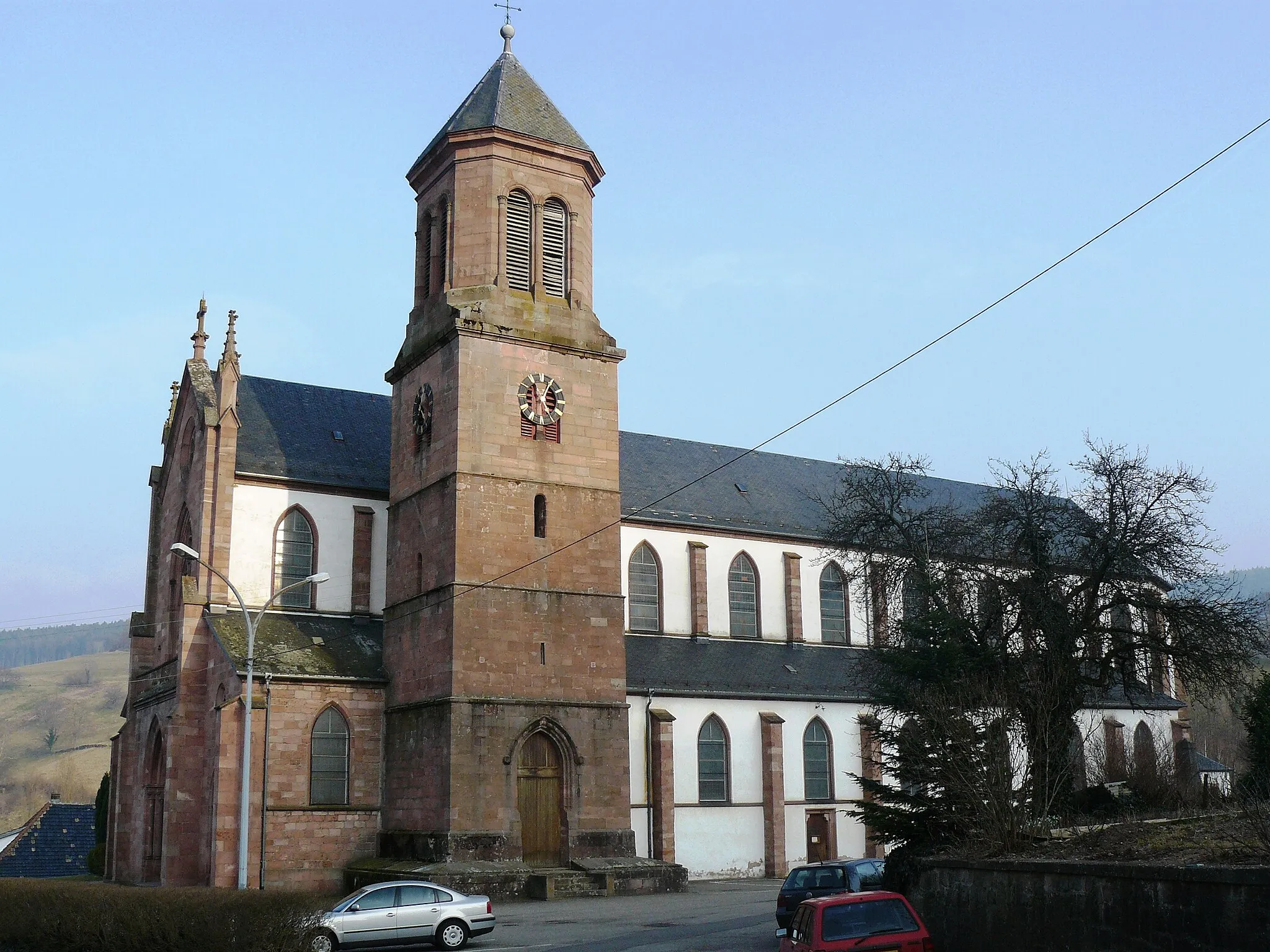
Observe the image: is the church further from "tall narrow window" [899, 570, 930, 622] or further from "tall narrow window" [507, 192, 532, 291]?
"tall narrow window" [899, 570, 930, 622]

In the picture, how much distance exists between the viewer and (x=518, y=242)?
3534 cm

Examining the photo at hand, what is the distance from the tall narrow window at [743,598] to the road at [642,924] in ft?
40.1

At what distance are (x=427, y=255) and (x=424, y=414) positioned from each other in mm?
4913

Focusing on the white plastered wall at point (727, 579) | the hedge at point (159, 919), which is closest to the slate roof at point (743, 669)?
the white plastered wall at point (727, 579)

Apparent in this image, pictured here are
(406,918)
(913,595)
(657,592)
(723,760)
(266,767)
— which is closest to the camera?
(406,918)

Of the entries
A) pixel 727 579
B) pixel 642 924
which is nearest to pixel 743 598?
pixel 727 579

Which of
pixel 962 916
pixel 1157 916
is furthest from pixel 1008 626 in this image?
pixel 1157 916

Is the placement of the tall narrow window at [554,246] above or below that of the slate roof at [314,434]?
above

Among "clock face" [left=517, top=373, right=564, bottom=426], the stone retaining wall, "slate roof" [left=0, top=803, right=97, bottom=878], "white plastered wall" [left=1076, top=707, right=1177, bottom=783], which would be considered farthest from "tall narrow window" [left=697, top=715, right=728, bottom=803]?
"slate roof" [left=0, top=803, right=97, bottom=878]

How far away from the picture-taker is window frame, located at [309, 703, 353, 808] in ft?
108

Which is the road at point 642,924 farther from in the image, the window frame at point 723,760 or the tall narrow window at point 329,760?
the tall narrow window at point 329,760

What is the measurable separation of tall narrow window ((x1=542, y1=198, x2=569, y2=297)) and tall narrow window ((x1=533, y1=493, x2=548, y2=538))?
5751mm

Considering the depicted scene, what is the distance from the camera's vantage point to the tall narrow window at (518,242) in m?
35.1

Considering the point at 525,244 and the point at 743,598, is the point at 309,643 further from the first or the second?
the point at 743,598
